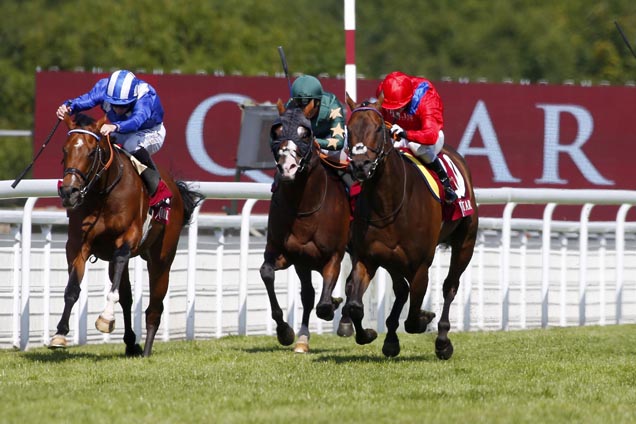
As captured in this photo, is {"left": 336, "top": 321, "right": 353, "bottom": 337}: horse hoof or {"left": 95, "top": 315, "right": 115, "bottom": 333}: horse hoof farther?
{"left": 336, "top": 321, "right": 353, "bottom": 337}: horse hoof

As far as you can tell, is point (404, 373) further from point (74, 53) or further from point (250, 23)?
point (250, 23)

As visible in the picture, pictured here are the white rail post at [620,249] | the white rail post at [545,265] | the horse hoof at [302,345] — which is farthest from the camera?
the white rail post at [620,249]

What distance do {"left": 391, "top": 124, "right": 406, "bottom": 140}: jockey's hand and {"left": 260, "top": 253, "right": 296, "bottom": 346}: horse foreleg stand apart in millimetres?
1129

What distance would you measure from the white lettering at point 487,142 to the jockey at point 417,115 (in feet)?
42.7

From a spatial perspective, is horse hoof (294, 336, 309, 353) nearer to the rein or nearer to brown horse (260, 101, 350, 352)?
brown horse (260, 101, 350, 352)

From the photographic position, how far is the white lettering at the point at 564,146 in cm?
2234

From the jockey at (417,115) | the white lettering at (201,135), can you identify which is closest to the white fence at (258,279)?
the jockey at (417,115)

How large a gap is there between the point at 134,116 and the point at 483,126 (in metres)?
13.7

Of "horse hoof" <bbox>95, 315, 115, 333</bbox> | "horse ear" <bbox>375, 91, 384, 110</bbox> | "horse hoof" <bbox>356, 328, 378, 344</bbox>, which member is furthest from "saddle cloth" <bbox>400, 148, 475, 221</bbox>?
"horse hoof" <bbox>95, 315, 115, 333</bbox>

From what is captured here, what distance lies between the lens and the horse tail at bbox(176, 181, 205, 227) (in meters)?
9.82

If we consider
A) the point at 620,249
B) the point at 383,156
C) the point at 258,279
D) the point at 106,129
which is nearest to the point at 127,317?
the point at 106,129

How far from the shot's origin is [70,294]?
27.3 ft

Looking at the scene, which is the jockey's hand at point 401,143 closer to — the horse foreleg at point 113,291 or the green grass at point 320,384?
the green grass at point 320,384

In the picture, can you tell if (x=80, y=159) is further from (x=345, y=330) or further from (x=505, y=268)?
(x=505, y=268)
